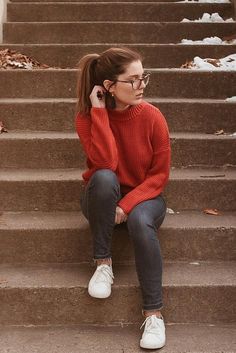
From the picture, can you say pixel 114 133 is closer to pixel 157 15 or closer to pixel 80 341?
pixel 80 341

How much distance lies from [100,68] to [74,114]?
1030 mm

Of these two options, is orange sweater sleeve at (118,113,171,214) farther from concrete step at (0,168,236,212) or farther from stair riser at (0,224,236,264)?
concrete step at (0,168,236,212)

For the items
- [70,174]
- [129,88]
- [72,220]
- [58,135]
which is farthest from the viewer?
[58,135]

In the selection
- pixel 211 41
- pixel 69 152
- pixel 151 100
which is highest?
pixel 211 41

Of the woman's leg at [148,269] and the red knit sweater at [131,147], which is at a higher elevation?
the red knit sweater at [131,147]

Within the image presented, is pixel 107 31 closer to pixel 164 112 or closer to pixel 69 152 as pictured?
pixel 164 112

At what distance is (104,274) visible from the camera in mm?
2566

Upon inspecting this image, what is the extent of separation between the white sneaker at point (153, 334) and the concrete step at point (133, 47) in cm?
248

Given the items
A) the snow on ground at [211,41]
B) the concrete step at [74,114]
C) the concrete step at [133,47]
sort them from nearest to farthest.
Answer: the concrete step at [74,114] → the concrete step at [133,47] → the snow on ground at [211,41]

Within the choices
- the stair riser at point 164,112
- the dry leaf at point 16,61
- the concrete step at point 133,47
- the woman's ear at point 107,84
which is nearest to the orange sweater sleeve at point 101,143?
the woman's ear at point 107,84

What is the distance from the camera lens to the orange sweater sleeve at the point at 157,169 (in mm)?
2611

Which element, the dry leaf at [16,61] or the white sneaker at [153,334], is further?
the dry leaf at [16,61]

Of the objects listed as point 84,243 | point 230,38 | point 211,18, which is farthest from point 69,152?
point 211,18

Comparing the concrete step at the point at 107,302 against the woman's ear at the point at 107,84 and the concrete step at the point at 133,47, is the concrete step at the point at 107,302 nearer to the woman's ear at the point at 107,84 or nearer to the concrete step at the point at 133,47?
the woman's ear at the point at 107,84
